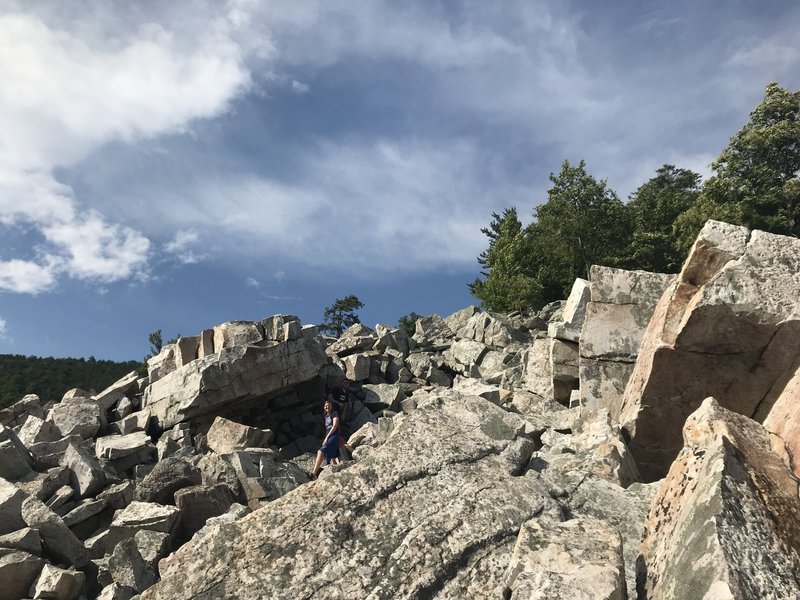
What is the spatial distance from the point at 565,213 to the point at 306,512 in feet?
127

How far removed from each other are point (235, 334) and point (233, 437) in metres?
4.91

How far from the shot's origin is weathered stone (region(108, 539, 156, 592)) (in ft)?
25.7

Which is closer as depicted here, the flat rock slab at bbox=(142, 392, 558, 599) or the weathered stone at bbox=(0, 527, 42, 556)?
the flat rock slab at bbox=(142, 392, 558, 599)

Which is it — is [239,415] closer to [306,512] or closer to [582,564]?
[306,512]

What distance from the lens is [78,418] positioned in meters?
19.0

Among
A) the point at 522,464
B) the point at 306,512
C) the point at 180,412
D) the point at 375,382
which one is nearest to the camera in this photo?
the point at 306,512

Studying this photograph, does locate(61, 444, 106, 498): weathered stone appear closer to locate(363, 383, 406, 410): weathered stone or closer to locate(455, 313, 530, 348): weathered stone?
locate(363, 383, 406, 410): weathered stone

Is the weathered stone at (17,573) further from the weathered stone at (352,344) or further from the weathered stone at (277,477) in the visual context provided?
the weathered stone at (352,344)

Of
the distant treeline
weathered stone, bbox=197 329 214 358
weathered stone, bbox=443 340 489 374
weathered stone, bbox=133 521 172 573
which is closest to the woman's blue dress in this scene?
weathered stone, bbox=133 521 172 573

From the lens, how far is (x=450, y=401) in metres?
6.59

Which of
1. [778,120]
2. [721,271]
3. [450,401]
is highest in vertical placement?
[778,120]

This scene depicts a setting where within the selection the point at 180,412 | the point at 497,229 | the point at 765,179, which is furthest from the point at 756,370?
the point at 497,229

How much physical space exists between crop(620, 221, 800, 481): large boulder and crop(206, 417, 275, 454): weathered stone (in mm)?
10342

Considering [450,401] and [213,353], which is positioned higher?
[213,353]
